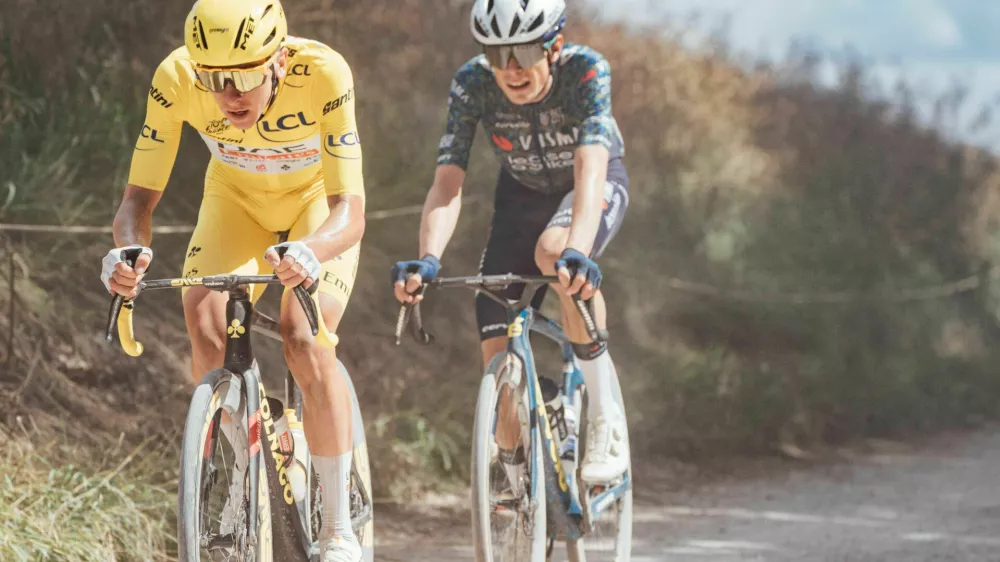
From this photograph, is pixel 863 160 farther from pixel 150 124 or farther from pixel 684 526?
pixel 150 124

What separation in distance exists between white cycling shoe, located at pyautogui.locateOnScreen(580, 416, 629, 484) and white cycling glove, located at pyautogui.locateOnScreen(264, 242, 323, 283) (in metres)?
1.76

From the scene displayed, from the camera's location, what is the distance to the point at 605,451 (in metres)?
5.34

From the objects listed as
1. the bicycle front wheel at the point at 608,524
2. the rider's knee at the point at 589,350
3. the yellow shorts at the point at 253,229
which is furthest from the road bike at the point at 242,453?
the rider's knee at the point at 589,350

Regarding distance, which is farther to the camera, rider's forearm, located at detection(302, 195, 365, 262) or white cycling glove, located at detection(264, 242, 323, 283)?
rider's forearm, located at detection(302, 195, 365, 262)

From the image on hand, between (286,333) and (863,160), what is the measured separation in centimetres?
1123

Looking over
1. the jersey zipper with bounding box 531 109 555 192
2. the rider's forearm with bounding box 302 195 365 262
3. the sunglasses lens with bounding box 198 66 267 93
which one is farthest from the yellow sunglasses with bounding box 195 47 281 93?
the jersey zipper with bounding box 531 109 555 192

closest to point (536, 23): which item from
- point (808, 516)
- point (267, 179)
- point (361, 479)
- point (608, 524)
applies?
point (267, 179)

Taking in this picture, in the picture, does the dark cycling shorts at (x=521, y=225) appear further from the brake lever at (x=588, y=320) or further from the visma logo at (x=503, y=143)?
the brake lever at (x=588, y=320)

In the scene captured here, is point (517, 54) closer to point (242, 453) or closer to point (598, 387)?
point (598, 387)

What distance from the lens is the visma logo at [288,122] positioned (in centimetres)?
450

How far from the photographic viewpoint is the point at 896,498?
907 cm

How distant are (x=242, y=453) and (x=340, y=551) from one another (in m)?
0.51

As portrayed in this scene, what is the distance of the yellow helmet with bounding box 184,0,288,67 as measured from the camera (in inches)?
158

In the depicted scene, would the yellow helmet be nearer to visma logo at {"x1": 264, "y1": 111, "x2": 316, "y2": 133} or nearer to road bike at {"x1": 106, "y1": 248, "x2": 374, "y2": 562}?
visma logo at {"x1": 264, "y1": 111, "x2": 316, "y2": 133}
